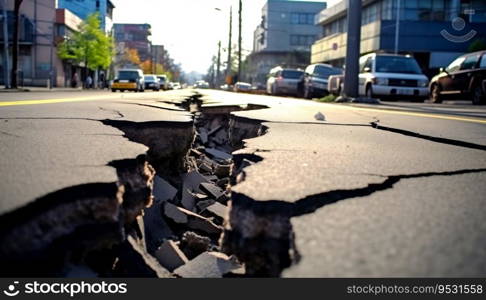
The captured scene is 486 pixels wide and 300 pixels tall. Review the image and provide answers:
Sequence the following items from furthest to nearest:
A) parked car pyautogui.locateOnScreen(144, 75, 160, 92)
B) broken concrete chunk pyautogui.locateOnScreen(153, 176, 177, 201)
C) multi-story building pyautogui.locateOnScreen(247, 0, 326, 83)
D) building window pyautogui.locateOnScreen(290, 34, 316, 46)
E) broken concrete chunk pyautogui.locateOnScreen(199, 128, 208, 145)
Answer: building window pyautogui.locateOnScreen(290, 34, 316, 46), multi-story building pyautogui.locateOnScreen(247, 0, 326, 83), parked car pyautogui.locateOnScreen(144, 75, 160, 92), broken concrete chunk pyautogui.locateOnScreen(199, 128, 208, 145), broken concrete chunk pyautogui.locateOnScreen(153, 176, 177, 201)

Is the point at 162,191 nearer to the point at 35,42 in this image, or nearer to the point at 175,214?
the point at 175,214

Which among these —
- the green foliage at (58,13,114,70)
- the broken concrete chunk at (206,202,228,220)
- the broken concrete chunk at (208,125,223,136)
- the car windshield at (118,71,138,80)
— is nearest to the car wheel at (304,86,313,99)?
the broken concrete chunk at (208,125,223,136)

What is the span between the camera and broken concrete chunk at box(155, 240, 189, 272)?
8.05ft

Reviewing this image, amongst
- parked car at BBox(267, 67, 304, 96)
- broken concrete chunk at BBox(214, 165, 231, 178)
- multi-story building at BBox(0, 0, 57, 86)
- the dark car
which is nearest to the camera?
broken concrete chunk at BBox(214, 165, 231, 178)

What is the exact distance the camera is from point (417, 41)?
37.1m

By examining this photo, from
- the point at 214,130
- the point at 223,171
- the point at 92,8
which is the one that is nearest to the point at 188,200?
the point at 223,171

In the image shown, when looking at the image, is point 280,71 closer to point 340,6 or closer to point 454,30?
point 454,30

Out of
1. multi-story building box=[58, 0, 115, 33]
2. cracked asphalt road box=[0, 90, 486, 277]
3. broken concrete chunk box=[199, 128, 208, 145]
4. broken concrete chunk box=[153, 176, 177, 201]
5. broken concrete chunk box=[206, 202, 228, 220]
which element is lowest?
broken concrete chunk box=[206, 202, 228, 220]

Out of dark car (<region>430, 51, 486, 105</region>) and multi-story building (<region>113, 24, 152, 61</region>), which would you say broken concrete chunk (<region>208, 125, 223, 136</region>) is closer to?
dark car (<region>430, 51, 486, 105</region>)

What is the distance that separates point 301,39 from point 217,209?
2989 inches

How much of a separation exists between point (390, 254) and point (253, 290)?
1.28ft

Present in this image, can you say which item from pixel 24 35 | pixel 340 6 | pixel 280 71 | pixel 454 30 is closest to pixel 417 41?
pixel 454 30

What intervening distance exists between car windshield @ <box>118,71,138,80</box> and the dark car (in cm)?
2067

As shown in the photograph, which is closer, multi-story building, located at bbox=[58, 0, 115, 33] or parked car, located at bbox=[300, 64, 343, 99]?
parked car, located at bbox=[300, 64, 343, 99]
